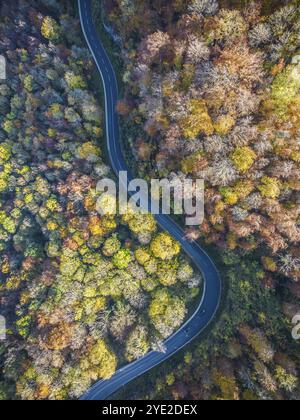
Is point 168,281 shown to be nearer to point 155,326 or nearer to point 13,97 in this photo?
point 155,326

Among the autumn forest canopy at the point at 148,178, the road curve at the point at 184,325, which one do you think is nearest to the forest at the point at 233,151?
the autumn forest canopy at the point at 148,178

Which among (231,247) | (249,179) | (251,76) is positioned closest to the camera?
(251,76)

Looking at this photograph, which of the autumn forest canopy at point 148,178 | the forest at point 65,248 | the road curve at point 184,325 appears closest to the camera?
the autumn forest canopy at point 148,178

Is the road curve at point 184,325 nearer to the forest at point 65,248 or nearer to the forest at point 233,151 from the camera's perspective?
the forest at point 233,151

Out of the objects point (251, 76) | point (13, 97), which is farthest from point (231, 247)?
point (13, 97)

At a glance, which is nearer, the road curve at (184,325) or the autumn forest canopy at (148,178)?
the autumn forest canopy at (148,178)

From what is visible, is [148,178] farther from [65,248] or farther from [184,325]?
[184,325]

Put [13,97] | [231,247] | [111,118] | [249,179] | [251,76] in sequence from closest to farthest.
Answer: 1. [251,76]
2. [249,179]
3. [231,247]
4. [111,118]
5. [13,97]

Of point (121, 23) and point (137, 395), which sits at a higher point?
point (121, 23)
